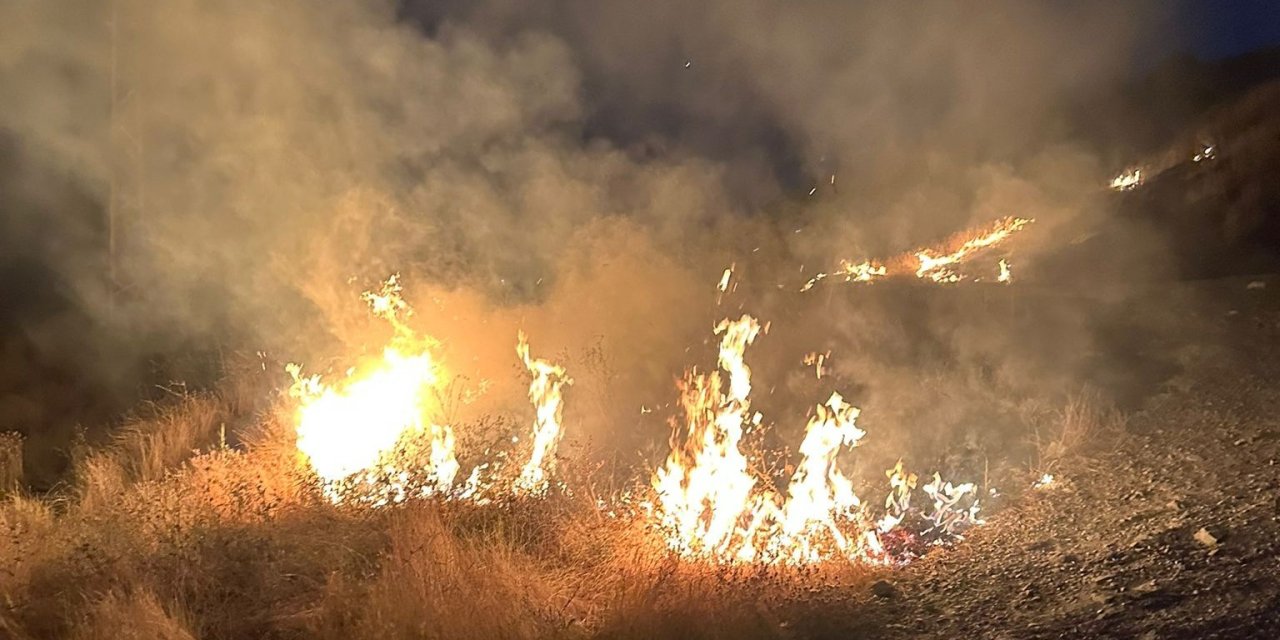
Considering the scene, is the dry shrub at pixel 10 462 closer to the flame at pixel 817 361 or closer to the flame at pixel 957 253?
the flame at pixel 817 361

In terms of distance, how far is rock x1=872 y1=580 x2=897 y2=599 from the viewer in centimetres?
406

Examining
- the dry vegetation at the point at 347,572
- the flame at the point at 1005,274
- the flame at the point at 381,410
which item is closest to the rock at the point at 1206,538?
the dry vegetation at the point at 347,572

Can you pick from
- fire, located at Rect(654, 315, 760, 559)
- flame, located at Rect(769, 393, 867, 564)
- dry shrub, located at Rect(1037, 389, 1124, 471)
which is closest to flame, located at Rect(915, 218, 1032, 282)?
dry shrub, located at Rect(1037, 389, 1124, 471)

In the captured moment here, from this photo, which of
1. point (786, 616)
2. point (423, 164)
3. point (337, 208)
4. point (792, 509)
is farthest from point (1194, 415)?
point (337, 208)

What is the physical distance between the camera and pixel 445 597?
3.73m

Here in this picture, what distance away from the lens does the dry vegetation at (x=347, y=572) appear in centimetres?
370

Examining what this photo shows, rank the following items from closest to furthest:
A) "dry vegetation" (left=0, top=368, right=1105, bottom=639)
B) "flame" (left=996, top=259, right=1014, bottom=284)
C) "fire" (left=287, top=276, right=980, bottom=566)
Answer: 1. "dry vegetation" (left=0, top=368, right=1105, bottom=639)
2. "fire" (left=287, top=276, right=980, bottom=566)
3. "flame" (left=996, top=259, right=1014, bottom=284)

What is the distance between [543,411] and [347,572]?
6.42ft

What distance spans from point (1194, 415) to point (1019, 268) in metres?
4.31

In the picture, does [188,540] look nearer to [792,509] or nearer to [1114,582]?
[792,509]

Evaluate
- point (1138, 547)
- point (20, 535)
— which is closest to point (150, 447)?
point (20, 535)

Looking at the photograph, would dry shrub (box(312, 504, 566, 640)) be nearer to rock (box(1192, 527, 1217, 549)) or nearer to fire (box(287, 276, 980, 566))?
fire (box(287, 276, 980, 566))

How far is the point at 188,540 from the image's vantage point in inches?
171

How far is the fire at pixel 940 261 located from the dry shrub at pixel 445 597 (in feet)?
15.0
